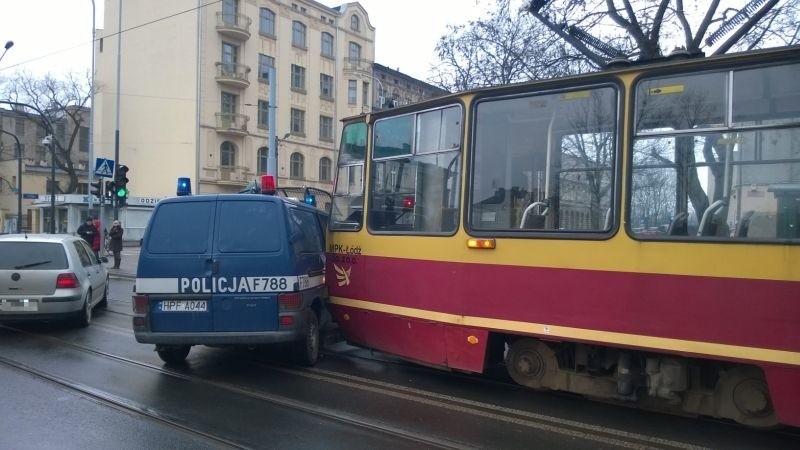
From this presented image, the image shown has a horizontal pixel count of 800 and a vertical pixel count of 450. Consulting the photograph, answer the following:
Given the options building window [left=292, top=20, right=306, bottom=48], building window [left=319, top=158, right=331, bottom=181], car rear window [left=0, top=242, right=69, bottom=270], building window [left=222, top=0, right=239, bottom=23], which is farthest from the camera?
building window [left=319, top=158, right=331, bottom=181]

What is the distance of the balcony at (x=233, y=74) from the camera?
1698 inches

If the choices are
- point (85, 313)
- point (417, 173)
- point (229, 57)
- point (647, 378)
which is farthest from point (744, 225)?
point (229, 57)

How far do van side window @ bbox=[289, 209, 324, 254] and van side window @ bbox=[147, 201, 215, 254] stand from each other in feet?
3.06

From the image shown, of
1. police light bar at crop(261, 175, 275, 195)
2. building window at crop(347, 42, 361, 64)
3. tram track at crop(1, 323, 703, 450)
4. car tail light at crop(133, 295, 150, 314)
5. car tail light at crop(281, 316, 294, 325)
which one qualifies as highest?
building window at crop(347, 42, 361, 64)

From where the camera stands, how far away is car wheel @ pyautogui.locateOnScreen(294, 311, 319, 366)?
24.3 feet

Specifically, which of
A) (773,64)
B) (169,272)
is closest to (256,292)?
(169,272)

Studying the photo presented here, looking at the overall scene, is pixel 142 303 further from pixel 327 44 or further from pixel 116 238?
pixel 327 44

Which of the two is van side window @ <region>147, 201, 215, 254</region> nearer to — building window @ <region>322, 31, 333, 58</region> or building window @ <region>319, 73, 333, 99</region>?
building window @ <region>319, 73, 333, 99</region>

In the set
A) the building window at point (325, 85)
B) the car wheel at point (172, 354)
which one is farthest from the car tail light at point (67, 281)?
the building window at point (325, 85)

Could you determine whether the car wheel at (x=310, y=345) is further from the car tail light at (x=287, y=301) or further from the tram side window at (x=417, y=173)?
the tram side window at (x=417, y=173)

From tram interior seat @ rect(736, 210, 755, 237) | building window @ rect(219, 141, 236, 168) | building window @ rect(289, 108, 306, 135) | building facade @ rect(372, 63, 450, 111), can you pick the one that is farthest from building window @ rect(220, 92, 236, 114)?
tram interior seat @ rect(736, 210, 755, 237)

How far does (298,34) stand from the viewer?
160 ft

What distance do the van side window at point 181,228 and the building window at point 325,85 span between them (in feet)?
148

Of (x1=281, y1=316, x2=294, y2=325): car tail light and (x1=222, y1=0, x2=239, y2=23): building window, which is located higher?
(x1=222, y1=0, x2=239, y2=23): building window
